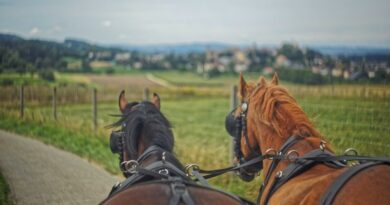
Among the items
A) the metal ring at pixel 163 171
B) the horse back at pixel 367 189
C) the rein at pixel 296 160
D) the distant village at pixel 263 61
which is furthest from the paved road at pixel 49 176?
the horse back at pixel 367 189

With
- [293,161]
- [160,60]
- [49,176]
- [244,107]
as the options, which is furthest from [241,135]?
[160,60]

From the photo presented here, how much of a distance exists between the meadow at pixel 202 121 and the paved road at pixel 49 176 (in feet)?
1.89

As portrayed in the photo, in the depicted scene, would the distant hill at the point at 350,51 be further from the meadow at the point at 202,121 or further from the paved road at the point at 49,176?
the paved road at the point at 49,176

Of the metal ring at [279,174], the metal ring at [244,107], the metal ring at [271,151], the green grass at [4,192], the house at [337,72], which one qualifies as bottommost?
the green grass at [4,192]

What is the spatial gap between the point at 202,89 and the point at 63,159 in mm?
32683

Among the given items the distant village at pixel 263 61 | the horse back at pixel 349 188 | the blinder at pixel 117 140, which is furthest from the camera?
the distant village at pixel 263 61

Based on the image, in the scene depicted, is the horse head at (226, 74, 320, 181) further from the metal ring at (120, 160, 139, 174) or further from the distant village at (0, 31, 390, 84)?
the distant village at (0, 31, 390, 84)

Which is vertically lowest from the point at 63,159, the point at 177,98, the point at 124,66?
the point at 177,98

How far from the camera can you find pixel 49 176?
364 inches

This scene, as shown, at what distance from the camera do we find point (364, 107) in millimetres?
7562

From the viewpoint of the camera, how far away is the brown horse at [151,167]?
107 inches

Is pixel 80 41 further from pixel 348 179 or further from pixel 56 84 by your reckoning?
pixel 348 179

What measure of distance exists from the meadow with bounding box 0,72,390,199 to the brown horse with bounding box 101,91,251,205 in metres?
2.36

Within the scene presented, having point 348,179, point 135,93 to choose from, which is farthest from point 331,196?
point 135,93
